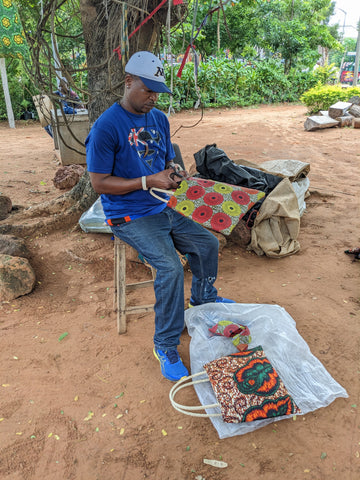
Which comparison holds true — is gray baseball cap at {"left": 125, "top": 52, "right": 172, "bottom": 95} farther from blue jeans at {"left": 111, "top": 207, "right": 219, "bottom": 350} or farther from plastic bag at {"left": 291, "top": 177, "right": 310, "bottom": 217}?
plastic bag at {"left": 291, "top": 177, "right": 310, "bottom": 217}

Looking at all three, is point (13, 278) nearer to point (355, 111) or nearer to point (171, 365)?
point (171, 365)

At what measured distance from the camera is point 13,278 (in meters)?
2.94

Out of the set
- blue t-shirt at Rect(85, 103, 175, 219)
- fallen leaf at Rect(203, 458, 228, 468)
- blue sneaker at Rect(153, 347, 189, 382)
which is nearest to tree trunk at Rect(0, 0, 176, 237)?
blue t-shirt at Rect(85, 103, 175, 219)

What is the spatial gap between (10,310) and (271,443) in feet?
6.86

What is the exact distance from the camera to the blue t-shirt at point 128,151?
6.86 feet

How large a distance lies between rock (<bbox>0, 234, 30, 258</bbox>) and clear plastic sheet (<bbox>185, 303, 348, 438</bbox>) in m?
1.73

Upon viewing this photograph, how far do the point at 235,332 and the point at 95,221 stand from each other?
2.08m

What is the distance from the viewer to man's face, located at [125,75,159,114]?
2.10m

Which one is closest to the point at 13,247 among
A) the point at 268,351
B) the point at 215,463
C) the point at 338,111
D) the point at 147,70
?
the point at 147,70

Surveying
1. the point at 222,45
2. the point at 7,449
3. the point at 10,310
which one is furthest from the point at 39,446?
the point at 222,45

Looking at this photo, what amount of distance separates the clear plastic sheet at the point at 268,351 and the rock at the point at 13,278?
1399 mm

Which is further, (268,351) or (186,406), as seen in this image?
(268,351)

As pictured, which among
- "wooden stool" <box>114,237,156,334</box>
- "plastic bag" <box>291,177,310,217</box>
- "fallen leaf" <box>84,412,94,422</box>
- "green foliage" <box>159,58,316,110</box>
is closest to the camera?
"fallen leaf" <box>84,412,94,422</box>

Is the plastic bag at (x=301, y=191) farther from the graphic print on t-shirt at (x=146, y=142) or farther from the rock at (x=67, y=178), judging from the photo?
the rock at (x=67, y=178)
